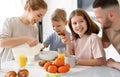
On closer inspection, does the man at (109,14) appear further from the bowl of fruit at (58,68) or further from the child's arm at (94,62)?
the bowl of fruit at (58,68)

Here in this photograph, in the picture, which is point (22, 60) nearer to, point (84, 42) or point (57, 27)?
point (84, 42)

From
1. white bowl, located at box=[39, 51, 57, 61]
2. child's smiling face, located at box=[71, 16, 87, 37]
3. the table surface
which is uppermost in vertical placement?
child's smiling face, located at box=[71, 16, 87, 37]

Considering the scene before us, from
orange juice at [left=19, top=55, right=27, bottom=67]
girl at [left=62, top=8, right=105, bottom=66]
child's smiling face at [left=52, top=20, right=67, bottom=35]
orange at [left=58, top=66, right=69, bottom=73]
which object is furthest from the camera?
child's smiling face at [left=52, top=20, right=67, bottom=35]

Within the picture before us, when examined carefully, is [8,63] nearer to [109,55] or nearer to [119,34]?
[119,34]

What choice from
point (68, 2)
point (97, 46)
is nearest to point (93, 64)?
point (97, 46)

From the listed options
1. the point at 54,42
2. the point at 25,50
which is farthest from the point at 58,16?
the point at 25,50

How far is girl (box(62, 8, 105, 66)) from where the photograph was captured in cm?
180

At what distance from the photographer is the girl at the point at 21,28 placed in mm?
1971

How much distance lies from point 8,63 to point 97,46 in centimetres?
70

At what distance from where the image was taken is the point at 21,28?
2.18 metres

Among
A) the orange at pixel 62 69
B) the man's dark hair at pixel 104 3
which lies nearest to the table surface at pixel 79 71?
the orange at pixel 62 69

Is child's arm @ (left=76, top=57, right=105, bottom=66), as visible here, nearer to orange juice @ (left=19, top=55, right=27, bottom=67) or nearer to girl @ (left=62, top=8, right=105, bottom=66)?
girl @ (left=62, top=8, right=105, bottom=66)

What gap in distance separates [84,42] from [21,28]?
1.99ft

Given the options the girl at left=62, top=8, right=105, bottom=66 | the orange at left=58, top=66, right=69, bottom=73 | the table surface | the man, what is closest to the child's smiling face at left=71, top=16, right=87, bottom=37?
the girl at left=62, top=8, right=105, bottom=66
